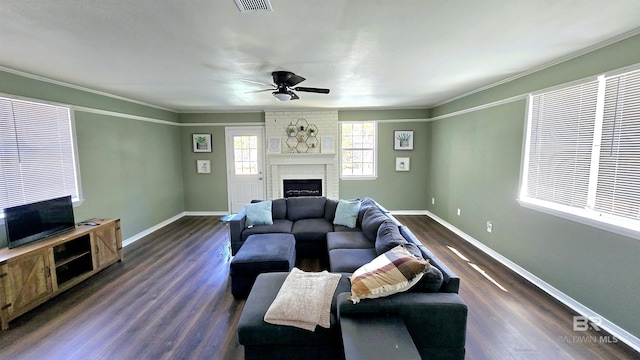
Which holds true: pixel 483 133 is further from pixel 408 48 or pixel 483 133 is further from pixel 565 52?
pixel 408 48

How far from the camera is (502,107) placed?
365 cm

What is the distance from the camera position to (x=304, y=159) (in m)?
6.08

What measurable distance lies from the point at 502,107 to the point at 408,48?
2.08m

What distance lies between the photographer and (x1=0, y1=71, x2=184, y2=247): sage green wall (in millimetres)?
3595

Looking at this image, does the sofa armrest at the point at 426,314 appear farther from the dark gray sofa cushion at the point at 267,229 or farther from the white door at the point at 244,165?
the white door at the point at 244,165

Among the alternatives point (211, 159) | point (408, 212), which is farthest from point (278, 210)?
point (408, 212)

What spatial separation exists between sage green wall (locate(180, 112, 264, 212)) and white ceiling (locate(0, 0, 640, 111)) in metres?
2.50

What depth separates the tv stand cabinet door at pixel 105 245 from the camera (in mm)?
3383

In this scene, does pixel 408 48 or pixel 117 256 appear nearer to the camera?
pixel 408 48

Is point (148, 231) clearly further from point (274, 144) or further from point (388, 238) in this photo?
point (388, 238)

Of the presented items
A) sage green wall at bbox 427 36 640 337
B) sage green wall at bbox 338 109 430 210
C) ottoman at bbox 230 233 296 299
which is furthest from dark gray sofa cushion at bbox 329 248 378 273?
sage green wall at bbox 338 109 430 210

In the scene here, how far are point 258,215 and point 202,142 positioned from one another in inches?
127

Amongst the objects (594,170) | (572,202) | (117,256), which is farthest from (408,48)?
(117,256)

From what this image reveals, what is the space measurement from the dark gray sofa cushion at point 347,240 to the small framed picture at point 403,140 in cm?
318
